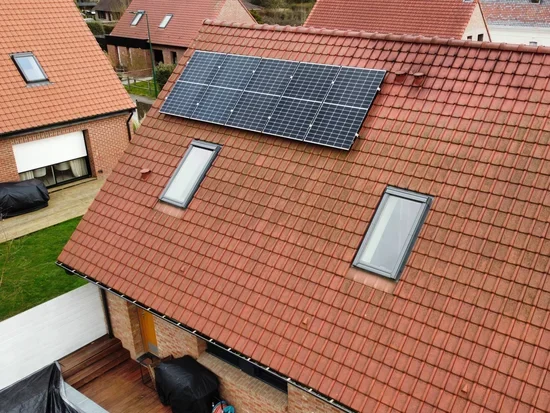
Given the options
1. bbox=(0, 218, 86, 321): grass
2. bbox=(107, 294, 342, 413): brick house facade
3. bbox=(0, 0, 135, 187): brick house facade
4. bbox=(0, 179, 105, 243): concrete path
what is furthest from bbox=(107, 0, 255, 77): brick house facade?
bbox=(107, 294, 342, 413): brick house facade

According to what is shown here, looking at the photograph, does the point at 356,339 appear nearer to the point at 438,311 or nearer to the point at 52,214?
the point at 438,311

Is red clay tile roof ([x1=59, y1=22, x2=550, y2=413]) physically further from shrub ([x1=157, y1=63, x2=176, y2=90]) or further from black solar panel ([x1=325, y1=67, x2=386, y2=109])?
shrub ([x1=157, y1=63, x2=176, y2=90])

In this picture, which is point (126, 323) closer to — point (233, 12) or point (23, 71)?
point (23, 71)

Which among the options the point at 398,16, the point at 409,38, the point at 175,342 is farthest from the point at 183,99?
the point at 398,16

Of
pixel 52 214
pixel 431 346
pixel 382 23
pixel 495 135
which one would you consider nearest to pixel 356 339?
pixel 431 346

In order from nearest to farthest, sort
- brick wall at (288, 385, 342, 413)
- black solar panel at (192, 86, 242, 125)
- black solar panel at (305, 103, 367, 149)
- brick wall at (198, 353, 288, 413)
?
brick wall at (288, 385, 342, 413)
brick wall at (198, 353, 288, 413)
black solar panel at (305, 103, 367, 149)
black solar panel at (192, 86, 242, 125)
